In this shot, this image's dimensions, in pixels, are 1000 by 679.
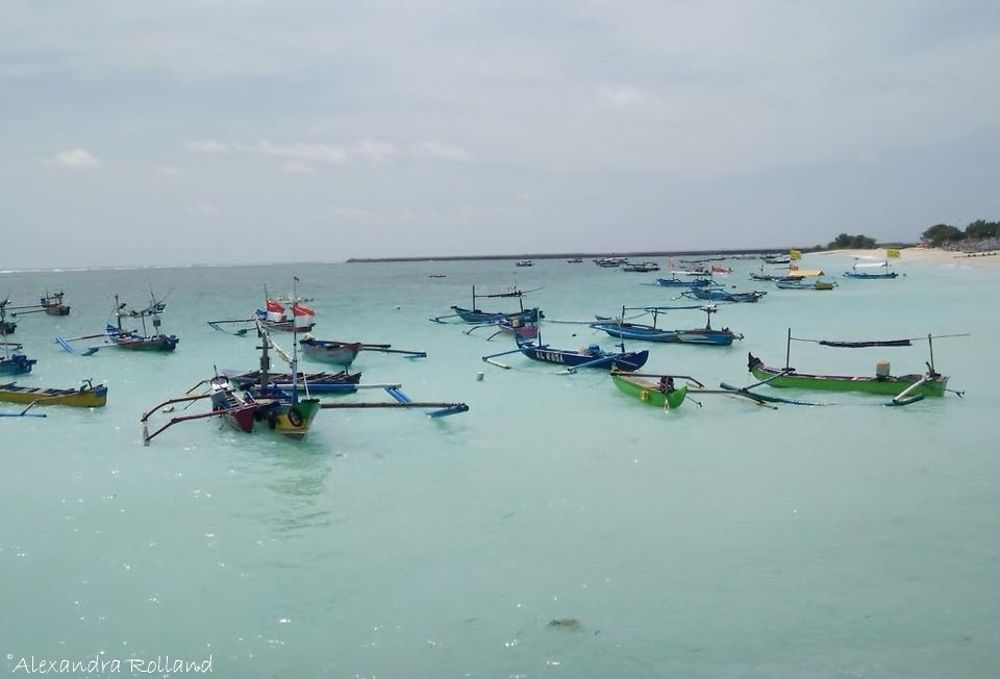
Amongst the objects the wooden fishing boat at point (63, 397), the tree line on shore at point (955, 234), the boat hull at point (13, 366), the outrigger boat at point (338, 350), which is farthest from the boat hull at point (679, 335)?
the tree line on shore at point (955, 234)

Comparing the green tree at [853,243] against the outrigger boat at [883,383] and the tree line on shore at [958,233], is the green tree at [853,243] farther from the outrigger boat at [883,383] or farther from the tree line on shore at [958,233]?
the outrigger boat at [883,383]

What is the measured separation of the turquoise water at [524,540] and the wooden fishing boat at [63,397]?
41cm

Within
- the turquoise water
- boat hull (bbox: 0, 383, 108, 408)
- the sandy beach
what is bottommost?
the turquoise water

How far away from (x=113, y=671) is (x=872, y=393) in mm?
18372

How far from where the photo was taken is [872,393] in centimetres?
1950

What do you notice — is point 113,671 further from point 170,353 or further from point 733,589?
point 170,353

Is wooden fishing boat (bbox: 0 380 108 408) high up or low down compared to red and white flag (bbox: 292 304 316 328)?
down

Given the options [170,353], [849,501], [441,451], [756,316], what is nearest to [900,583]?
[849,501]

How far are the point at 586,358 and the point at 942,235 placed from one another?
114012 mm

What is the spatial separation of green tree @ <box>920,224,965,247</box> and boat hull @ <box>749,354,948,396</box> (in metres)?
110

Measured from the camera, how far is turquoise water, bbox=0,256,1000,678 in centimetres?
805

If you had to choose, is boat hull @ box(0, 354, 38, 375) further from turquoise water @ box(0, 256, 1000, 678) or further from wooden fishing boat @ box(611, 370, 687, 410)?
wooden fishing boat @ box(611, 370, 687, 410)

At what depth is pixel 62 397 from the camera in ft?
68.5

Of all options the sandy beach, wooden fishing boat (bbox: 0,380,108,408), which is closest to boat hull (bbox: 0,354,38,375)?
wooden fishing boat (bbox: 0,380,108,408)
